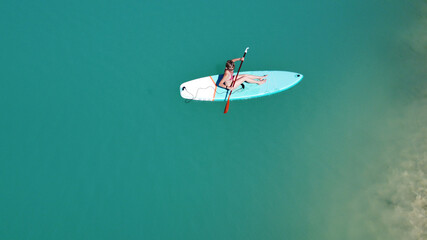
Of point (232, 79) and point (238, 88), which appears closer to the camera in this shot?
point (232, 79)

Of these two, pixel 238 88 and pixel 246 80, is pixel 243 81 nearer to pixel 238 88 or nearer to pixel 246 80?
pixel 246 80

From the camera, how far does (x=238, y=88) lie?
6.05m

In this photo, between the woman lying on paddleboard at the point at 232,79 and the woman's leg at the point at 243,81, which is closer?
the woman lying on paddleboard at the point at 232,79

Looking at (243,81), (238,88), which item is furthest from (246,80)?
(238,88)

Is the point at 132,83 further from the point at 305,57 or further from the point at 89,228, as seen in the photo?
the point at 305,57

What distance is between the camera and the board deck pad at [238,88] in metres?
5.96

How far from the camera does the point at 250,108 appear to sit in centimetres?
614

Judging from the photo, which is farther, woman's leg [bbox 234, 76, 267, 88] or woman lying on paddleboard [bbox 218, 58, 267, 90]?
woman's leg [bbox 234, 76, 267, 88]

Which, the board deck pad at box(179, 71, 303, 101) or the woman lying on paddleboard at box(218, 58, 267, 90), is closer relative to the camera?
the woman lying on paddleboard at box(218, 58, 267, 90)

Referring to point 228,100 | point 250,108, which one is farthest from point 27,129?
point 250,108

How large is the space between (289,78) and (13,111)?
545cm

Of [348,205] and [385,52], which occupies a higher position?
[385,52]

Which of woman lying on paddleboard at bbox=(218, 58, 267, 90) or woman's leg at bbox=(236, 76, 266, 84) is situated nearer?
woman lying on paddleboard at bbox=(218, 58, 267, 90)

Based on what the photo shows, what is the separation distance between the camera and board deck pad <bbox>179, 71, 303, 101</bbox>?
596 centimetres
